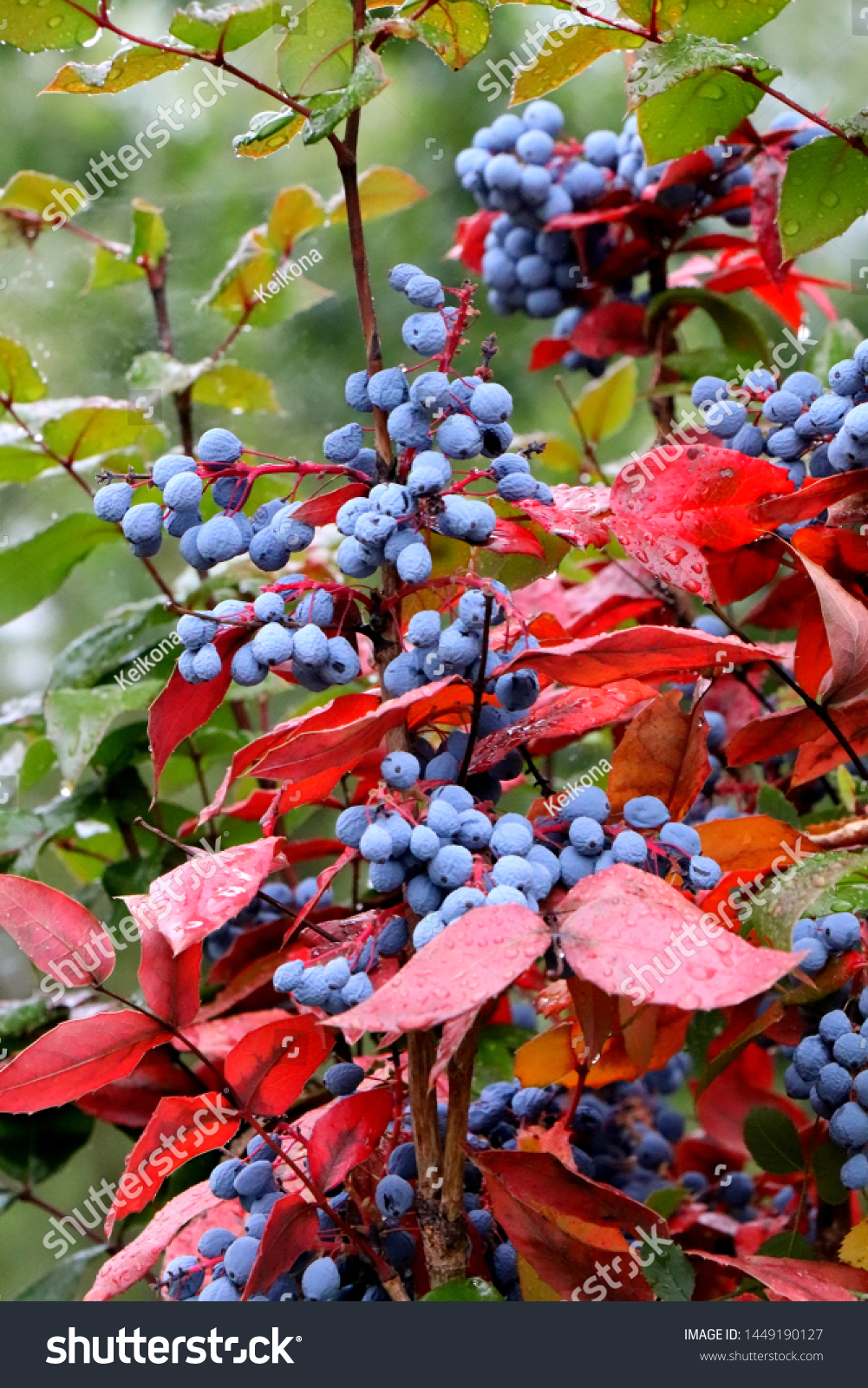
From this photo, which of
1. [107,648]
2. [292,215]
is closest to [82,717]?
[107,648]

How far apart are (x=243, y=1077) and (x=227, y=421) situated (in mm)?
1326

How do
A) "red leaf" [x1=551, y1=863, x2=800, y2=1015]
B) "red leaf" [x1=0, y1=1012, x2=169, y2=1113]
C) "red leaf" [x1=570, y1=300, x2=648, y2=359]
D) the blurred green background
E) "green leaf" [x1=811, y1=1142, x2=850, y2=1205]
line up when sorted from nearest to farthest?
"red leaf" [x1=551, y1=863, x2=800, y2=1015], "red leaf" [x1=0, y1=1012, x2=169, y2=1113], "green leaf" [x1=811, y1=1142, x2=850, y2=1205], "red leaf" [x1=570, y1=300, x2=648, y2=359], the blurred green background

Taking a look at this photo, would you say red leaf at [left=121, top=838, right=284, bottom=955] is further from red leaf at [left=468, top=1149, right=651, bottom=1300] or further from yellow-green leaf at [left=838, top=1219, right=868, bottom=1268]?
yellow-green leaf at [left=838, top=1219, right=868, bottom=1268]

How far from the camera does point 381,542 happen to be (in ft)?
1.44

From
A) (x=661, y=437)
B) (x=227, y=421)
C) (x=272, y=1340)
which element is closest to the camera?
(x=272, y=1340)

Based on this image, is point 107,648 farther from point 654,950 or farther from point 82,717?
point 654,950

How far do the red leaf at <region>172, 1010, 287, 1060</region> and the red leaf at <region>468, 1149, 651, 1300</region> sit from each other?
0.16m

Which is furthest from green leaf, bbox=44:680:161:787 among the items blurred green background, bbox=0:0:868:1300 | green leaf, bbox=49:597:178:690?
blurred green background, bbox=0:0:868:1300

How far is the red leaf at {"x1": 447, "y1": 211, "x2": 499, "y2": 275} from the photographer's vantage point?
0.95m

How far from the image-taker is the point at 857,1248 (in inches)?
19.5

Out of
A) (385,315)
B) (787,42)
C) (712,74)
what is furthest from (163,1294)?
(787,42)

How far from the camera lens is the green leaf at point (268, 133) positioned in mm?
470

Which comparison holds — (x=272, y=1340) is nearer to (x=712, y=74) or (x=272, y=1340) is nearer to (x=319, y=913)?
(x=319, y=913)

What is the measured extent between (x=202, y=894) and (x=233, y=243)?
1250mm
